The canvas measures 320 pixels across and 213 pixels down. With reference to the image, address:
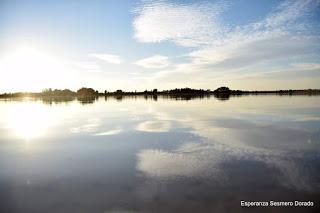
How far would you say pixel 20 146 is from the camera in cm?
1847

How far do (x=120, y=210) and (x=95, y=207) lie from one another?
0.84m

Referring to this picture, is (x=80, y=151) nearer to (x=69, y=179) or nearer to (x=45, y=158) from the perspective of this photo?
(x=45, y=158)

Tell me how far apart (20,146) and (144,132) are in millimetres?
9061

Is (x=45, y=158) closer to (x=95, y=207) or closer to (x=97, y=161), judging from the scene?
(x=97, y=161)

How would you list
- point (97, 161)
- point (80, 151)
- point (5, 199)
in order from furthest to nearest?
point (80, 151) < point (97, 161) < point (5, 199)

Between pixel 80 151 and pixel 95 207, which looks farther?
pixel 80 151

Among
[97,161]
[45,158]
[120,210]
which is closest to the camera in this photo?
[120,210]

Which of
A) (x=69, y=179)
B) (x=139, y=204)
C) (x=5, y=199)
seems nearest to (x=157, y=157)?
(x=69, y=179)

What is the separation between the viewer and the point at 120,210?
8383mm

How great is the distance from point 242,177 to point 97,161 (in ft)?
22.9

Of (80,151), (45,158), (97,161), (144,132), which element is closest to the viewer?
(97,161)

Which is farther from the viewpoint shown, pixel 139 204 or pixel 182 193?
pixel 182 193

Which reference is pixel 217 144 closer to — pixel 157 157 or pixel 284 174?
pixel 157 157

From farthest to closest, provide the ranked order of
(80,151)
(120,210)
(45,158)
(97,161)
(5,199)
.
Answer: (80,151)
(45,158)
(97,161)
(5,199)
(120,210)
